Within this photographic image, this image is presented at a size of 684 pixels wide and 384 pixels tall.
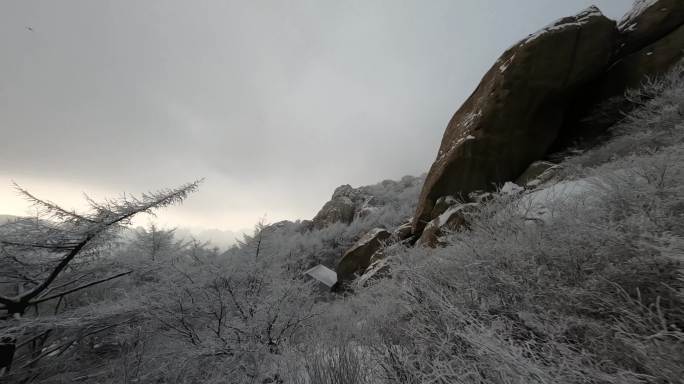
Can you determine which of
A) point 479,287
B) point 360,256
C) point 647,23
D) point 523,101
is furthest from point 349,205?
point 479,287

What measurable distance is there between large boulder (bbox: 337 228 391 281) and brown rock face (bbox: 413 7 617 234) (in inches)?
148

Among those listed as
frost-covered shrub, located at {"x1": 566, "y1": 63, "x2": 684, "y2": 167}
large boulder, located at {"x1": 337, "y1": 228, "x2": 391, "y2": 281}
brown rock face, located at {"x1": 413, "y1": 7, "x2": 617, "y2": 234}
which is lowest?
large boulder, located at {"x1": 337, "y1": 228, "x2": 391, "y2": 281}

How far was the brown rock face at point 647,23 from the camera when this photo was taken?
7.02 meters

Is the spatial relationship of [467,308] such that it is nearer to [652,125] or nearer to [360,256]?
[652,125]

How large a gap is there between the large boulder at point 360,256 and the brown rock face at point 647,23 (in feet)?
34.7

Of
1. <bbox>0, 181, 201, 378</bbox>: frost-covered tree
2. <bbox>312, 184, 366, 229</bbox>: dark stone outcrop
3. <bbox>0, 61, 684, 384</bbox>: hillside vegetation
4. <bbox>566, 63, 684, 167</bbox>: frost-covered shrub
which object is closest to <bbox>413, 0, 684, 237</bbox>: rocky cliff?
<bbox>566, 63, 684, 167</bbox>: frost-covered shrub

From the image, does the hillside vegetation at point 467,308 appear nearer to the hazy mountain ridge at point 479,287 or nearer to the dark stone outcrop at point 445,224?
the hazy mountain ridge at point 479,287

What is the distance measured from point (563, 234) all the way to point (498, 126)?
20.8 feet

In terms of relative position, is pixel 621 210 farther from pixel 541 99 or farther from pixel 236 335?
pixel 541 99

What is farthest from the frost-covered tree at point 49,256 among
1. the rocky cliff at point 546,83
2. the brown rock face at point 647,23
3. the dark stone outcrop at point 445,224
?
the brown rock face at point 647,23

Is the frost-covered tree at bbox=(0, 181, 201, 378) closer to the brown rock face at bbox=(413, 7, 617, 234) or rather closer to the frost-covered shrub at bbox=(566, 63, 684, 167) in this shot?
the brown rock face at bbox=(413, 7, 617, 234)

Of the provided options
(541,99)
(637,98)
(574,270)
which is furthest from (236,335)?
(637,98)

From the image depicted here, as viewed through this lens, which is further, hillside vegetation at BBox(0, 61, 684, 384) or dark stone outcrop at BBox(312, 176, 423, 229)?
dark stone outcrop at BBox(312, 176, 423, 229)

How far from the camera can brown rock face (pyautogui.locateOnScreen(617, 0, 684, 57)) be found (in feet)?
23.0
